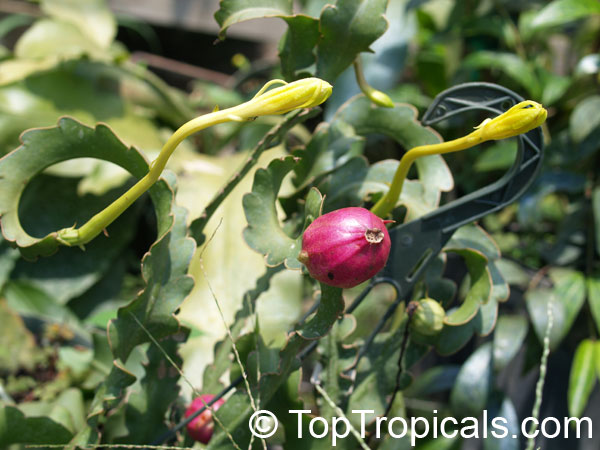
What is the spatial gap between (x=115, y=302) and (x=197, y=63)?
902mm

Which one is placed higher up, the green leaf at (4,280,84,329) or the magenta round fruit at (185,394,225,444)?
the magenta round fruit at (185,394,225,444)

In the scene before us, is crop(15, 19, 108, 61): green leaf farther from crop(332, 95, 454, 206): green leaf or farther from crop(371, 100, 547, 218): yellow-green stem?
crop(371, 100, 547, 218): yellow-green stem

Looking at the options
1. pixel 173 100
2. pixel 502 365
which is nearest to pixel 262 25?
pixel 173 100

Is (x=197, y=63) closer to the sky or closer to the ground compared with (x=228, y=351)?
closer to the ground

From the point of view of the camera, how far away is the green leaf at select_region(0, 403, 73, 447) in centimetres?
40

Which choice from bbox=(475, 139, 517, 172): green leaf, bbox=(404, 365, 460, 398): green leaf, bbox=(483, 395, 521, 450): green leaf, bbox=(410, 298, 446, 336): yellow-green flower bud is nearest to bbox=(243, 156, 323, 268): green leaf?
bbox=(410, 298, 446, 336): yellow-green flower bud

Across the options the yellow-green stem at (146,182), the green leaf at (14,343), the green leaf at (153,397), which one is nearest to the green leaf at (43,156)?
the yellow-green stem at (146,182)

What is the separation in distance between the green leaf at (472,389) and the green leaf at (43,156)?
49 cm

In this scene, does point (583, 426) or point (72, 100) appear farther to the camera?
point (72, 100)

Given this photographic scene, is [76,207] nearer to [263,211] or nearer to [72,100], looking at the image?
[72,100]

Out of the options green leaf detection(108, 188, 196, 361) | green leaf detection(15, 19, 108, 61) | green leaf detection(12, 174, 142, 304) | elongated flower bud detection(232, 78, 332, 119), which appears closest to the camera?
elongated flower bud detection(232, 78, 332, 119)

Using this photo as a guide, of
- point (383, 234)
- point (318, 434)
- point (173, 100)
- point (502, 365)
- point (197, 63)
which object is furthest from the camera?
point (197, 63)

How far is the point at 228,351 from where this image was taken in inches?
17.6

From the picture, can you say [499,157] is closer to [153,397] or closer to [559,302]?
[559,302]
